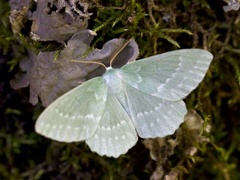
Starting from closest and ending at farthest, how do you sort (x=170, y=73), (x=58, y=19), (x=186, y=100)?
(x=170, y=73)
(x=58, y=19)
(x=186, y=100)

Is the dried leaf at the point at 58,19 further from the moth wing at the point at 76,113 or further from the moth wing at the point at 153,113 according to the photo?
the moth wing at the point at 153,113

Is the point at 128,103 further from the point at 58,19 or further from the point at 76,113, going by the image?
the point at 58,19

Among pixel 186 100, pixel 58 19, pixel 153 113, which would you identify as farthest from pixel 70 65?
pixel 186 100

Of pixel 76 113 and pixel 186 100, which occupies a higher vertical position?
pixel 76 113

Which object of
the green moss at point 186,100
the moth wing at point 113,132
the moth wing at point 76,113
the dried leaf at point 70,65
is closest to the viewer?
the moth wing at point 76,113

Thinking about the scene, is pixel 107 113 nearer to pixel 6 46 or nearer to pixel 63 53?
pixel 63 53

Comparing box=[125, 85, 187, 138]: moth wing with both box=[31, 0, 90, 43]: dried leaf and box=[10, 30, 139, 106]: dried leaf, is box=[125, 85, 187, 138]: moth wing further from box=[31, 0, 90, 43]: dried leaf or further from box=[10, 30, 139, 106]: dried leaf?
box=[31, 0, 90, 43]: dried leaf

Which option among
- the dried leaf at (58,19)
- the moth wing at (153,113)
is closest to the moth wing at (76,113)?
the moth wing at (153,113)
